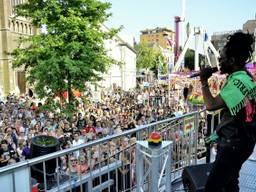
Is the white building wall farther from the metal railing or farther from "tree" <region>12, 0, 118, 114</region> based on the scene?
the metal railing

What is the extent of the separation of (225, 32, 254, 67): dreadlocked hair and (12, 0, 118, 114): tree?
13.9 m

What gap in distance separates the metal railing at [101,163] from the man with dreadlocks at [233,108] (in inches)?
54.1

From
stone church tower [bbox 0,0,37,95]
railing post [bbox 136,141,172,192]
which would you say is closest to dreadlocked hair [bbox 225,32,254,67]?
railing post [bbox 136,141,172,192]

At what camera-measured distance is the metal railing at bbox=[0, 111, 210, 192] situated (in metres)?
2.90

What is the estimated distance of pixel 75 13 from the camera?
17.1 metres

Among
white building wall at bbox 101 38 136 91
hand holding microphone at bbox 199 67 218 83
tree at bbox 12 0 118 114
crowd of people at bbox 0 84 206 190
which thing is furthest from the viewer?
white building wall at bbox 101 38 136 91

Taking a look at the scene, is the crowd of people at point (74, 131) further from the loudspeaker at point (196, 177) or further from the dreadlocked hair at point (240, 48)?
the dreadlocked hair at point (240, 48)

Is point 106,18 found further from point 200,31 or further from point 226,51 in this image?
point 226,51

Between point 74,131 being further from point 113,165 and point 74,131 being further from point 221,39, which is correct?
point 221,39

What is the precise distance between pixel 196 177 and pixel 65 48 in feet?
46.3

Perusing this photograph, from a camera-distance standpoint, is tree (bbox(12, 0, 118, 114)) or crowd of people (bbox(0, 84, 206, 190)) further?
tree (bbox(12, 0, 118, 114))

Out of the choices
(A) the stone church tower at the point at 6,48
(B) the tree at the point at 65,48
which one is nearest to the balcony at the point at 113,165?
(B) the tree at the point at 65,48

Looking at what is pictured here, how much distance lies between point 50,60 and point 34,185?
44.7ft

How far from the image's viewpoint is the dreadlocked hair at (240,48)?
2791 mm
